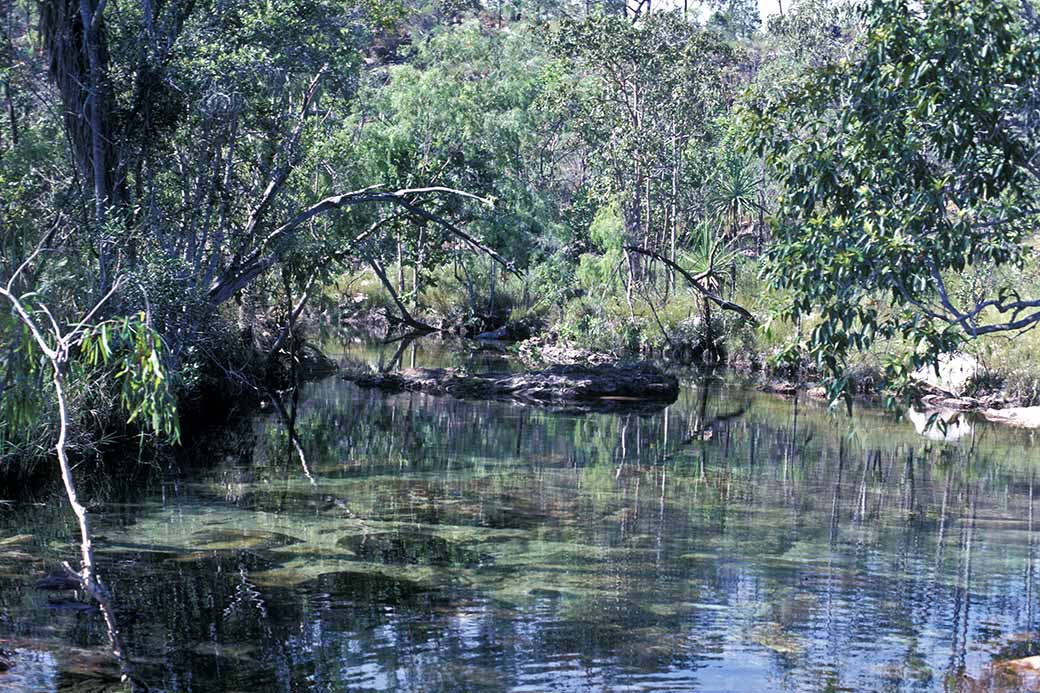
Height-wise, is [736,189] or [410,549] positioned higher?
[736,189]

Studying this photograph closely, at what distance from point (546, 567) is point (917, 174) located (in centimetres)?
502

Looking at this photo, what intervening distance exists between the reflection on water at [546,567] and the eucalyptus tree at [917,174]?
2324mm

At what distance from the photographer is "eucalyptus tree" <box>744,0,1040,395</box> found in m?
8.70

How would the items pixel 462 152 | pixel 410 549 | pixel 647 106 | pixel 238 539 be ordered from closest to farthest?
pixel 410 549
pixel 238 539
pixel 462 152
pixel 647 106

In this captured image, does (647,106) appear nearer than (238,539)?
No

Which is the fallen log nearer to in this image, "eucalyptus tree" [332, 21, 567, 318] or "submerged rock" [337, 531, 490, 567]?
"eucalyptus tree" [332, 21, 567, 318]

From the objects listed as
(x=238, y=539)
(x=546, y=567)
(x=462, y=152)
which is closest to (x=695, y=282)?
(x=462, y=152)

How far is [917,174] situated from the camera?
30.7 ft

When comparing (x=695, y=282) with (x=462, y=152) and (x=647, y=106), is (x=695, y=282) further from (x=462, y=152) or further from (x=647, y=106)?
(x=647, y=106)

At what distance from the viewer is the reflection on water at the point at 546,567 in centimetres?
832

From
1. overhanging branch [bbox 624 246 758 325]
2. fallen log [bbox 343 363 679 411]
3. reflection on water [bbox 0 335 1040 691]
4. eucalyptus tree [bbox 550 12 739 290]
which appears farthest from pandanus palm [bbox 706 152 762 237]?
reflection on water [bbox 0 335 1040 691]

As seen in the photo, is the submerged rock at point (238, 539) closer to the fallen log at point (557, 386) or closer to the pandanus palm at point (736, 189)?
the fallen log at point (557, 386)

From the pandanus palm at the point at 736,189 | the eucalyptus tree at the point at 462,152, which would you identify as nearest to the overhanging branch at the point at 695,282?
the eucalyptus tree at the point at 462,152

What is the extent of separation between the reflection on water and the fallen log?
5136 mm
